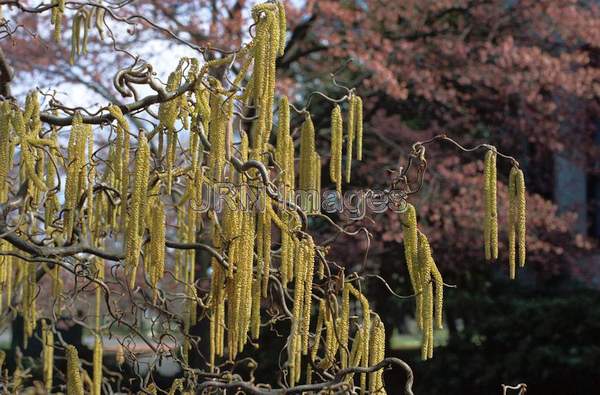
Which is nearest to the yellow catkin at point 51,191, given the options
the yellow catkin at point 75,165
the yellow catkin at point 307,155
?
the yellow catkin at point 75,165

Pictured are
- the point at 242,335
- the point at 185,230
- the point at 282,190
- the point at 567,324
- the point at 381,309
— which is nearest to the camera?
the point at 242,335

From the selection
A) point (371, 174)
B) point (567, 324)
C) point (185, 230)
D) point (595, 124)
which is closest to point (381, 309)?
point (371, 174)

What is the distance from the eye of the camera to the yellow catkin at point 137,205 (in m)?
2.18

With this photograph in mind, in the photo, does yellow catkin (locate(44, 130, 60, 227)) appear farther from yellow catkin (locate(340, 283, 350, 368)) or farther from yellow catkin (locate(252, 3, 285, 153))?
yellow catkin (locate(340, 283, 350, 368))

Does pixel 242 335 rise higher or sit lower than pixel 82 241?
lower

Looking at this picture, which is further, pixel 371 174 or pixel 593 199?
pixel 593 199

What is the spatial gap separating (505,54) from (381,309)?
2.88m

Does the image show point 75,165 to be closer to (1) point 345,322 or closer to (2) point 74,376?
(2) point 74,376

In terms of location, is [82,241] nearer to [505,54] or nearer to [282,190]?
[282,190]

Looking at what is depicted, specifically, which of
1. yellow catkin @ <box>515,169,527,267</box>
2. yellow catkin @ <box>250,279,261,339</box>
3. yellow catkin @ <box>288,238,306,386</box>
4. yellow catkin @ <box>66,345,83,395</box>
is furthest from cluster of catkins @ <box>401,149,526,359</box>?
yellow catkin @ <box>66,345,83,395</box>

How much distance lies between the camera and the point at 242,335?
7.87ft

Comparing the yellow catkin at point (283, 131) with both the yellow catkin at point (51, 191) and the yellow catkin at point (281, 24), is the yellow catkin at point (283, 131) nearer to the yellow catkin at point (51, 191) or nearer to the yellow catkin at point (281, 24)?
the yellow catkin at point (281, 24)

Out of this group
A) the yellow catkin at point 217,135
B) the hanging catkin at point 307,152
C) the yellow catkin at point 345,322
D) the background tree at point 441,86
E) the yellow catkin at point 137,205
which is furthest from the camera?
the background tree at point 441,86

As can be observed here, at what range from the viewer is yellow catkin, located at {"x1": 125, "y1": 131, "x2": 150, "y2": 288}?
2.18m
